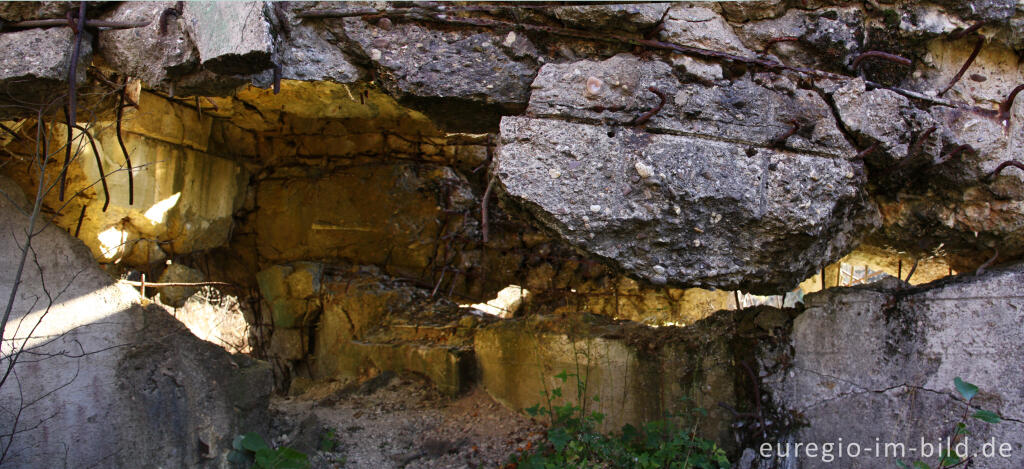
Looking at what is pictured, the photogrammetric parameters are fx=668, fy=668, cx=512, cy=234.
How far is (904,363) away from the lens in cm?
247

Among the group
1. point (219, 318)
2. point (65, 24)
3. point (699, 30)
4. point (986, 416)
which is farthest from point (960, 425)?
point (219, 318)

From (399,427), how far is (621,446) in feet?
3.88

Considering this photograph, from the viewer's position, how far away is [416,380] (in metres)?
3.91

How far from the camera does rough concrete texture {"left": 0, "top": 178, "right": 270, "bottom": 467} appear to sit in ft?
7.60

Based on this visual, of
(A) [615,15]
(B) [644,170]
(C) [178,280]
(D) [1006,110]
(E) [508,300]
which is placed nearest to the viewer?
(B) [644,170]

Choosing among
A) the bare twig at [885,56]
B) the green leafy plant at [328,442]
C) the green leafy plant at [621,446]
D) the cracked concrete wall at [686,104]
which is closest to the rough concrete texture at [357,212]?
the green leafy plant at [328,442]

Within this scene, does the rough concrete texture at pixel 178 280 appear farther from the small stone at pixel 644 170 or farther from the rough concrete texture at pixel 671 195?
the small stone at pixel 644 170

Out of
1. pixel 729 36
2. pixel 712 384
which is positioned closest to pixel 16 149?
pixel 729 36

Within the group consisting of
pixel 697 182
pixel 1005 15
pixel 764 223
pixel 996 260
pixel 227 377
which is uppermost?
pixel 1005 15

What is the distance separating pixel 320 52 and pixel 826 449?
2395 millimetres

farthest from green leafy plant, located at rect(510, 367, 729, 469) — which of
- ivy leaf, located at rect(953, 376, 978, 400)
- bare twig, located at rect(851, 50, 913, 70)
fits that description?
bare twig, located at rect(851, 50, 913, 70)

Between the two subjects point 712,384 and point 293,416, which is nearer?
point 712,384

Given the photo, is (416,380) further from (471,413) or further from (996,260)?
(996,260)

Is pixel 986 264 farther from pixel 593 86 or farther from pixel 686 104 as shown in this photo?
pixel 593 86
